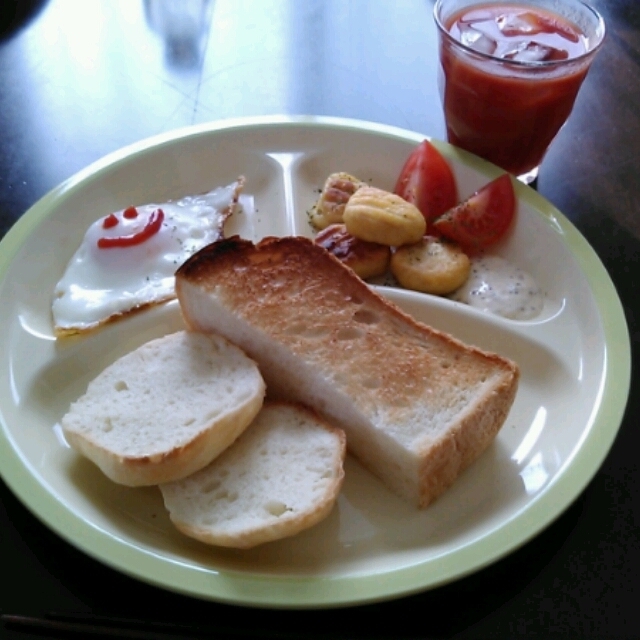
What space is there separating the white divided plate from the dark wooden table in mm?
74

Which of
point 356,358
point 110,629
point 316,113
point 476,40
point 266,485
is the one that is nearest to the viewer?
point 110,629

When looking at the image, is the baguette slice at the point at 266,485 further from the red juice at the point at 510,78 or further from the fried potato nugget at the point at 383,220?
the red juice at the point at 510,78

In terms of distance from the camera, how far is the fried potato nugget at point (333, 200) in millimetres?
1979

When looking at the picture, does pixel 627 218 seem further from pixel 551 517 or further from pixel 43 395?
pixel 43 395

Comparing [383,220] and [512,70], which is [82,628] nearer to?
[383,220]

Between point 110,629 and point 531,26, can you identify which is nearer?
point 110,629

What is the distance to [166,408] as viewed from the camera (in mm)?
1449

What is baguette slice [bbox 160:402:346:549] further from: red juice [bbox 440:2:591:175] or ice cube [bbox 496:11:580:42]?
ice cube [bbox 496:11:580:42]

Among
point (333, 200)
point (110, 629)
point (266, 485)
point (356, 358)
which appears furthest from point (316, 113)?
point (110, 629)

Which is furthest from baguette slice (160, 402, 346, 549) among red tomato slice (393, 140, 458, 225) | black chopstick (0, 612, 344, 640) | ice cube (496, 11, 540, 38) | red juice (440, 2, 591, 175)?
ice cube (496, 11, 540, 38)

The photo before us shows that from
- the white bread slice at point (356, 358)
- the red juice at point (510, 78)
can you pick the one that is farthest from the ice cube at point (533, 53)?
the white bread slice at point (356, 358)

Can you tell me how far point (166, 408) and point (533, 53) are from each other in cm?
135

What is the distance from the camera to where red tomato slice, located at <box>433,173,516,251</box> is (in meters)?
1.90

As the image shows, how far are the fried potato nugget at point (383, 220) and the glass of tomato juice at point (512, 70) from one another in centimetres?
37
